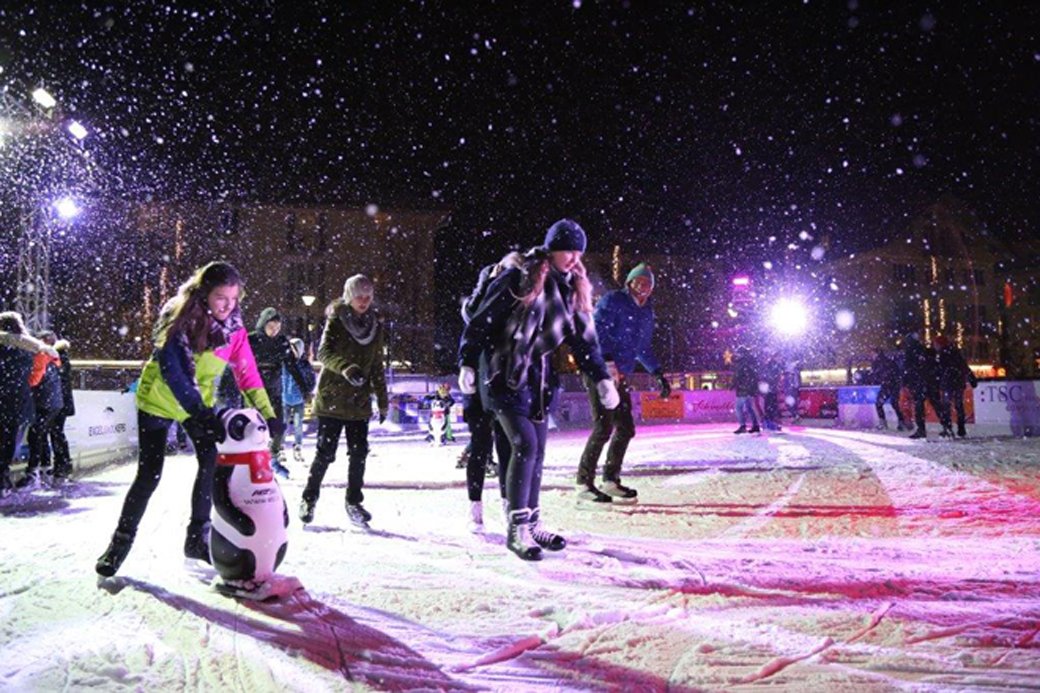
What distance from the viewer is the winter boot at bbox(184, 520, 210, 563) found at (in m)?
3.62

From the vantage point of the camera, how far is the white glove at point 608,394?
161 inches

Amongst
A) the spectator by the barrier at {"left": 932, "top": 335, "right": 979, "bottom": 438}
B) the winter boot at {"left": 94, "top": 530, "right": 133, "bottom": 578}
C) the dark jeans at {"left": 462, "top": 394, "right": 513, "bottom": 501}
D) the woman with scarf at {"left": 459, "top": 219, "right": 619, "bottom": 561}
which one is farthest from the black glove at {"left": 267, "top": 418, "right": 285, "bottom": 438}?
the spectator by the barrier at {"left": 932, "top": 335, "right": 979, "bottom": 438}

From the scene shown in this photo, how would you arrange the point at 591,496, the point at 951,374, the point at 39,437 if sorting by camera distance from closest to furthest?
1. the point at 591,496
2. the point at 39,437
3. the point at 951,374

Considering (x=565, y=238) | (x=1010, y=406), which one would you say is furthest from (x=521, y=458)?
(x=1010, y=406)

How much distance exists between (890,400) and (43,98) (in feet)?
68.4

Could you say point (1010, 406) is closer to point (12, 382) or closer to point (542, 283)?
point (542, 283)

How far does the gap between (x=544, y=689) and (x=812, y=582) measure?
66.6 inches

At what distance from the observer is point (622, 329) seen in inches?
225

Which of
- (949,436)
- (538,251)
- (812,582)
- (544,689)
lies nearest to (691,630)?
(544,689)

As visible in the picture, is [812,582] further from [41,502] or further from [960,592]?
[41,502]

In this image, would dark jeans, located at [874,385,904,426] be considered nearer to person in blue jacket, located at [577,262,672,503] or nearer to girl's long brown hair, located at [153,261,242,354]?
person in blue jacket, located at [577,262,672,503]

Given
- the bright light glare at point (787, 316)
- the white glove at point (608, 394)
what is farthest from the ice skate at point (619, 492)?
the bright light glare at point (787, 316)

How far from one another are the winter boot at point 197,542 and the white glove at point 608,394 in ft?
7.40

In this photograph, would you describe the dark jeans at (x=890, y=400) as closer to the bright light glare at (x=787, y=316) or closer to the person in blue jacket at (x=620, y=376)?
the bright light glare at (x=787, y=316)
